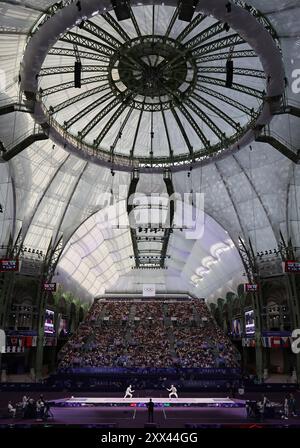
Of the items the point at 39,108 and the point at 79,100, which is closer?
the point at 39,108

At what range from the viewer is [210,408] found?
92.6 ft

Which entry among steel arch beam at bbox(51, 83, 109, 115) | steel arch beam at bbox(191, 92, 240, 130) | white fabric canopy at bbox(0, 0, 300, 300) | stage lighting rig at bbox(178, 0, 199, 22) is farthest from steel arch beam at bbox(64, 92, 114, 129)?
stage lighting rig at bbox(178, 0, 199, 22)

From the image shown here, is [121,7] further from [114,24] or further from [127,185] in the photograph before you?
[127,185]

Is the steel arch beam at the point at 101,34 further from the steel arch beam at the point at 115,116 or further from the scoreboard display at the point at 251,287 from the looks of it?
the scoreboard display at the point at 251,287

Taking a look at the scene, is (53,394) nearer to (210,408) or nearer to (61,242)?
(210,408)

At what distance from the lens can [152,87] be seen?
31938 mm

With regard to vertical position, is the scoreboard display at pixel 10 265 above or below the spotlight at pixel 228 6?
below

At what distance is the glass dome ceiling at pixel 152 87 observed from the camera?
27453 mm

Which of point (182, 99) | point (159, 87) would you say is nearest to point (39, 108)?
point (159, 87)

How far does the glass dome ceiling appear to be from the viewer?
27.5 meters

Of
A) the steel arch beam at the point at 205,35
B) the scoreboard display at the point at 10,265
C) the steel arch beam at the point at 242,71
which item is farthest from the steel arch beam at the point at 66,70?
the scoreboard display at the point at 10,265

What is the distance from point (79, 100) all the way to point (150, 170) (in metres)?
9.76
